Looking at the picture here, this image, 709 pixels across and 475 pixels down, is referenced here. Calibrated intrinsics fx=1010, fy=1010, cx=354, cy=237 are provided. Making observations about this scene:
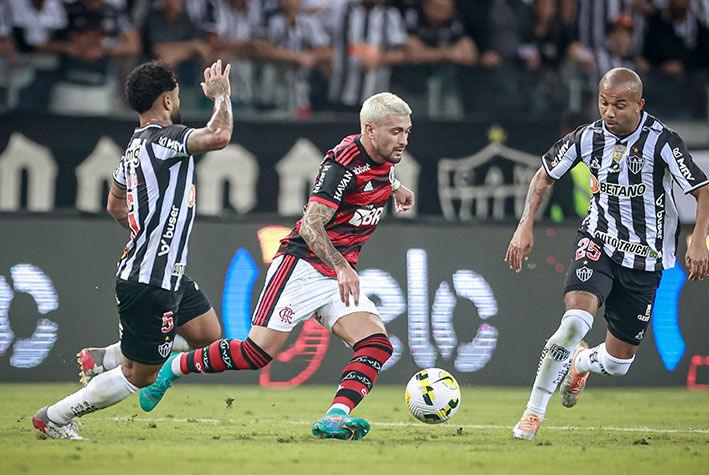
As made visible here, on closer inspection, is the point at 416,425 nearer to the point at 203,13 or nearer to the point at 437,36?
the point at 437,36

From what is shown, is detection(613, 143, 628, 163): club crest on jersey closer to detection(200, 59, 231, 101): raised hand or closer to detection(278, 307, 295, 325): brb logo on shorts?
detection(278, 307, 295, 325): brb logo on shorts

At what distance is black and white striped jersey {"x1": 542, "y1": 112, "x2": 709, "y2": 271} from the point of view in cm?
731

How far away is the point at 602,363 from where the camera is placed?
784 cm

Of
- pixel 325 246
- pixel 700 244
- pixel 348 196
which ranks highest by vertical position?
pixel 348 196

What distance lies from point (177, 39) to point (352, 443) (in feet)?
26.7

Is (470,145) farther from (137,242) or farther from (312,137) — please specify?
(137,242)

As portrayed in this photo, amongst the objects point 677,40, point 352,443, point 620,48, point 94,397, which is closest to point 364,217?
point 352,443

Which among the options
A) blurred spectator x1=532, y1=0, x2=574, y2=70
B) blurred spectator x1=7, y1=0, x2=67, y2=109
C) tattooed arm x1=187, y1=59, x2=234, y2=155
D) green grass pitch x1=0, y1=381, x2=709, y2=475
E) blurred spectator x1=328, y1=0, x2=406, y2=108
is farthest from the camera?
blurred spectator x1=532, y1=0, x2=574, y2=70

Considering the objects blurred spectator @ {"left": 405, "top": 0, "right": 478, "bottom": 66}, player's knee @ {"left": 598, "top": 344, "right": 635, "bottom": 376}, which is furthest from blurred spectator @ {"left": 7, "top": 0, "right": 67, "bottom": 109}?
player's knee @ {"left": 598, "top": 344, "right": 635, "bottom": 376}

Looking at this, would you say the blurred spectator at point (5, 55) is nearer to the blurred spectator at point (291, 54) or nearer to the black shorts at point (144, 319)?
the blurred spectator at point (291, 54)

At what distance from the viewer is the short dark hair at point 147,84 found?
21.5 feet

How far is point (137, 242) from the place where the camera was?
6.50m

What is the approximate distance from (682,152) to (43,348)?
23.5 feet

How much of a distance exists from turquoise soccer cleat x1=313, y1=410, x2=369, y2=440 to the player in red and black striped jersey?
0.02m
